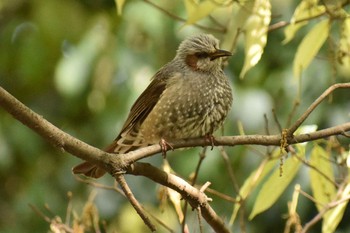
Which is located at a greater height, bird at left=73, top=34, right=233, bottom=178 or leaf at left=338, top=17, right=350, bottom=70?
leaf at left=338, top=17, right=350, bottom=70

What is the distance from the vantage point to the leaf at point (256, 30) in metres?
3.47

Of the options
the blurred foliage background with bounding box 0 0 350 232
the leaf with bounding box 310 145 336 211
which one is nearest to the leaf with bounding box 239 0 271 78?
the leaf with bounding box 310 145 336 211

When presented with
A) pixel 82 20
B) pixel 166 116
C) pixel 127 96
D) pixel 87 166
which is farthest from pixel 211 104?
pixel 82 20

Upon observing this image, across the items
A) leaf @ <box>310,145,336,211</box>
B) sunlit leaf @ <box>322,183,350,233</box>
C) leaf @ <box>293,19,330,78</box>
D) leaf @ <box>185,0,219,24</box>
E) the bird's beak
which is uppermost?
leaf @ <box>185,0,219,24</box>

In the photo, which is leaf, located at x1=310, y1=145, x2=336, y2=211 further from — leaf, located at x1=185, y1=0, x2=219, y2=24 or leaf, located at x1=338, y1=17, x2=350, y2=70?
leaf, located at x1=185, y1=0, x2=219, y2=24

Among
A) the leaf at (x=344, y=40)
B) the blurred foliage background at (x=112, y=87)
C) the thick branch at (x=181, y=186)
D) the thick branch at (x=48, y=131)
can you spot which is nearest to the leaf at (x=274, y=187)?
the thick branch at (x=181, y=186)

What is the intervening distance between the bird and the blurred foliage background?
1.22 m

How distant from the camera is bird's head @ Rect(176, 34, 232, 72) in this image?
4570 millimetres

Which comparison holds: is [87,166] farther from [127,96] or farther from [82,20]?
[82,20]

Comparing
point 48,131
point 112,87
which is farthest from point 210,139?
point 112,87

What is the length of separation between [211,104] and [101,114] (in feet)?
8.07

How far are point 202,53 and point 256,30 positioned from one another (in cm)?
109

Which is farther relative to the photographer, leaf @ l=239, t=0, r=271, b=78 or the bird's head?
the bird's head

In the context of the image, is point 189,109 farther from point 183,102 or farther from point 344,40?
point 344,40
